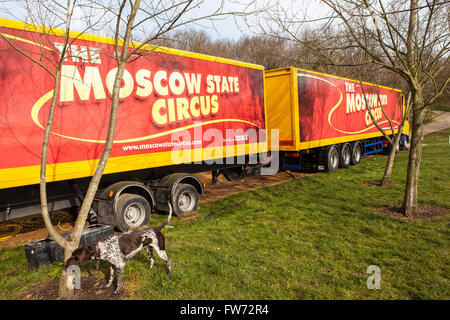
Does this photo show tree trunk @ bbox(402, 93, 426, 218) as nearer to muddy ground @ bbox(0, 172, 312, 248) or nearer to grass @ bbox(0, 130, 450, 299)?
grass @ bbox(0, 130, 450, 299)

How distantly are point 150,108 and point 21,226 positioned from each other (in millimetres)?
4432

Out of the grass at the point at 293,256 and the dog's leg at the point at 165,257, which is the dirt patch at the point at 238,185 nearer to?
the grass at the point at 293,256

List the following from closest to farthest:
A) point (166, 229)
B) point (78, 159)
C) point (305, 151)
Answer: point (78, 159)
point (166, 229)
point (305, 151)

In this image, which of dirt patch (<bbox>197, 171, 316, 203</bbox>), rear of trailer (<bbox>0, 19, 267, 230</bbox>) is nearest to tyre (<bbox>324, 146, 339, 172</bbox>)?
dirt patch (<bbox>197, 171, 316, 203</bbox>)

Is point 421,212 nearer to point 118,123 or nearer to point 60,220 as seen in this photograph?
point 118,123

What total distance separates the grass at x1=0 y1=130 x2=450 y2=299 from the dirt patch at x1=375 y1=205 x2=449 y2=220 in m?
0.24

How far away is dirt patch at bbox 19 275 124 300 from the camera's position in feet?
13.2

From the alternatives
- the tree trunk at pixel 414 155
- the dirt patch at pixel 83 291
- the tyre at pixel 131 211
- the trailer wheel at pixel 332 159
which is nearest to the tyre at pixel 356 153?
the trailer wheel at pixel 332 159

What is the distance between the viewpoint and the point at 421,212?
7230mm

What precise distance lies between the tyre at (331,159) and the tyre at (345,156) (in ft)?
1.09

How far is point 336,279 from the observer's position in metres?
4.42

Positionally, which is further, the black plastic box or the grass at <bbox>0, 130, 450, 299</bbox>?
the black plastic box

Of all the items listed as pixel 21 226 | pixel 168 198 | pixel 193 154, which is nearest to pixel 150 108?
pixel 193 154
